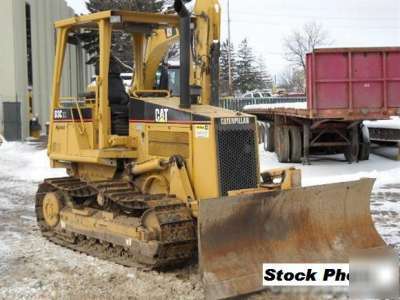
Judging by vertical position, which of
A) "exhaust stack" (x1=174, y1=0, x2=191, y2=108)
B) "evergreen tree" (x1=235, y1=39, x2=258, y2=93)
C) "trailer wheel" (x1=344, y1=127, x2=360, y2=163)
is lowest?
"trailer wheel" (x1=344, y1=127, x2=360, y2=163)

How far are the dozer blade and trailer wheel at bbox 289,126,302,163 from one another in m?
8.47

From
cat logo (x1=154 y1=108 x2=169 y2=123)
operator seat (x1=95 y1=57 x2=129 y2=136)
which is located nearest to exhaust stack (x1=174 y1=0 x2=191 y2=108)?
cat logo (x1=154 y1=108 x2=169 y2=123)

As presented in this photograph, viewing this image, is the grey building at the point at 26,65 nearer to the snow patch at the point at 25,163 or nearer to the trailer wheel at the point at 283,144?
the snow patch at the point at 25,163

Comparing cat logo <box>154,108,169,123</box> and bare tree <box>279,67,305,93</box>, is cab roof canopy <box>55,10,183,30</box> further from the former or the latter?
bare tree <box>279,67,305,93</box>

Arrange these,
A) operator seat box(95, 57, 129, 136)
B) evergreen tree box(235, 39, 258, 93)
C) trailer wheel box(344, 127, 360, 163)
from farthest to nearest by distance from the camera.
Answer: evergreen tree box(235, 39, 258, 93) < trailer wheel box(344, 127, 360, 163) < operator seat box(95, 57, 129, 136)

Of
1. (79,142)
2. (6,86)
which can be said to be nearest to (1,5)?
(6,86)

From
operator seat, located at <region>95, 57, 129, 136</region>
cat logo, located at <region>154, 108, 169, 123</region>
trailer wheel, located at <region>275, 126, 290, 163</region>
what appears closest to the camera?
cat logo, located at <region>154, 108, 169, 123</region>

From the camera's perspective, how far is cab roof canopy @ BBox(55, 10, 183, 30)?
7.21 m

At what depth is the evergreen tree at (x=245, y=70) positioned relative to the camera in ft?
233

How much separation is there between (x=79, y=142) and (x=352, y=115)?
7725mm

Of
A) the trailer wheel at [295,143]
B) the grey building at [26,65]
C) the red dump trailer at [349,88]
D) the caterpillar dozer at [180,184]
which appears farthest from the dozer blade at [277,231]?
the grey building at [26,65]

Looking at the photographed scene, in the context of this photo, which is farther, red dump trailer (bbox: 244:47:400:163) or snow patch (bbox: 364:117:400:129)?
snow patch (bbox: 364:117:400:129)

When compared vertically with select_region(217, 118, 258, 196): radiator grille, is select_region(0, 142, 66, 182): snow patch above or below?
below

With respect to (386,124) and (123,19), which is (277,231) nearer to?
(123,19)
